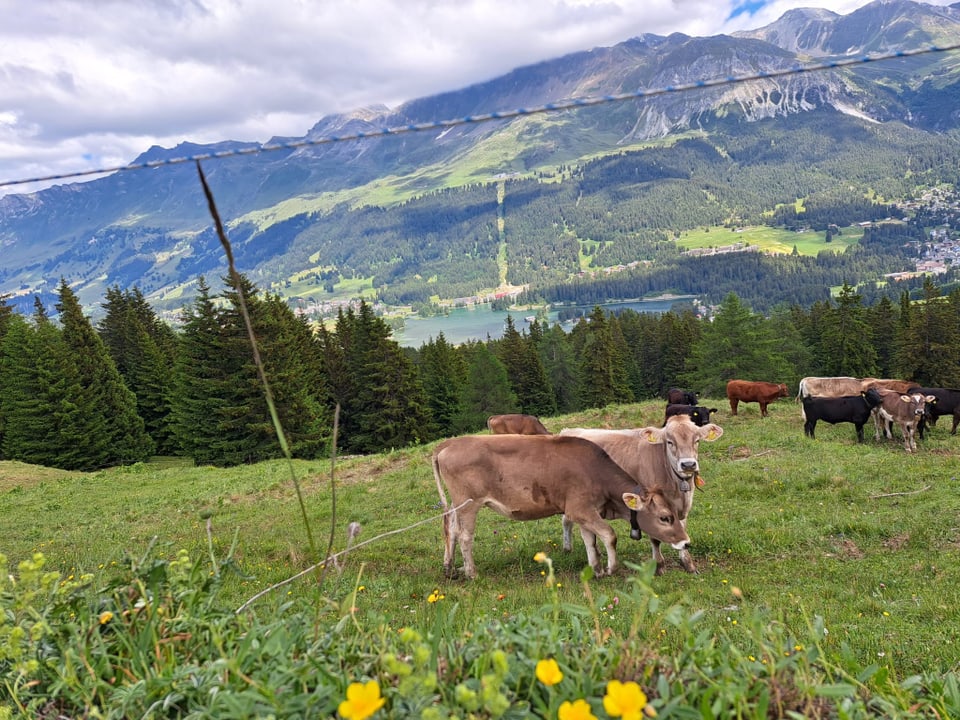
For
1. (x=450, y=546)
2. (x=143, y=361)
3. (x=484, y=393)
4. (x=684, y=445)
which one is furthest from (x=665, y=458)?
(x=143, y=361)

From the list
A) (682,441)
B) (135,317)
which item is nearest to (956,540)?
(682,441)

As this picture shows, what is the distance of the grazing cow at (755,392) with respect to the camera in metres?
25.5

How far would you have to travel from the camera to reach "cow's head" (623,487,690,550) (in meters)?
8.63

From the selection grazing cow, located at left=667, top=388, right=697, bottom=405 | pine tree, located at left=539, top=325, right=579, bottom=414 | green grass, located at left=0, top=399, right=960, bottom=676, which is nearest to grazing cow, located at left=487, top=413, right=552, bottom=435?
green grass, located at left=0, top=399, right=960, bottom=676

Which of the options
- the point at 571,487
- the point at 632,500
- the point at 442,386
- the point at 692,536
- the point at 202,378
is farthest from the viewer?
the point at 442,386

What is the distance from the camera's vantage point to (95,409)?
4184 centimetres

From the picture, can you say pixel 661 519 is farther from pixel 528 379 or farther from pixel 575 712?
pixel 528 379

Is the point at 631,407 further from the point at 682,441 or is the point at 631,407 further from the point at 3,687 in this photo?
the point at 3,687

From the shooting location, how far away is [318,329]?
54.8 m

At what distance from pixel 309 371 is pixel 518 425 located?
31.6m

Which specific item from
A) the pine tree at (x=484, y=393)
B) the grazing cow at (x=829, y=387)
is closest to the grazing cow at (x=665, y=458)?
the grazing cow at (x=829, y=387)

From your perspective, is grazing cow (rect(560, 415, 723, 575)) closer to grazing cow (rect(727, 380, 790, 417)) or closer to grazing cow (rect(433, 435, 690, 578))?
grazing cow (rect(433, 435, 690, 578))

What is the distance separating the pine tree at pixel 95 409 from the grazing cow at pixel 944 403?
47.5 meters

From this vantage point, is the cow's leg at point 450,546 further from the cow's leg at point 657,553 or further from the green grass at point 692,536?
the cow's leg at point 657,553
